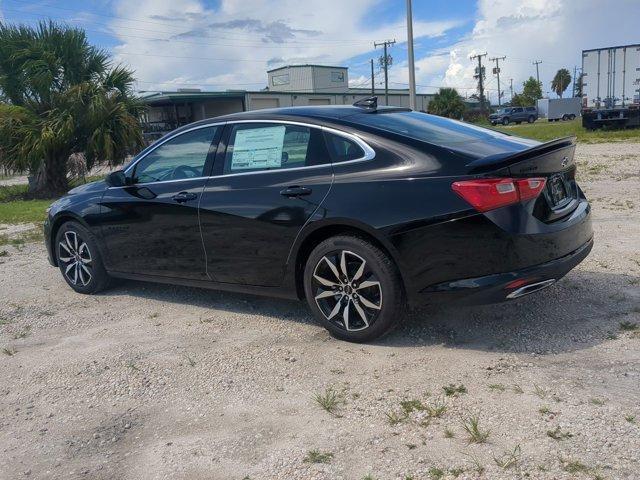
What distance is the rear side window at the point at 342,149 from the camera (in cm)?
408

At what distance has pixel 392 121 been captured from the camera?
4.42m

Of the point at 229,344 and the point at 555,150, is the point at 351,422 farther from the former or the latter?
the point at 555,150

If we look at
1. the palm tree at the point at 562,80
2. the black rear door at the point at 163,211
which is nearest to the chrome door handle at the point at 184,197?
the black rear door at the point at 163,211

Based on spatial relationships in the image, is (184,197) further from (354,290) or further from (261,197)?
(354,290)

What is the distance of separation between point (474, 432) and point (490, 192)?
1.41 m

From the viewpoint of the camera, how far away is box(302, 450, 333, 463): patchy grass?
9.16 ft

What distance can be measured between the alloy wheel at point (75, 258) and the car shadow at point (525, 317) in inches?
46.4

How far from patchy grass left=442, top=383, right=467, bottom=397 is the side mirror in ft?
11.1

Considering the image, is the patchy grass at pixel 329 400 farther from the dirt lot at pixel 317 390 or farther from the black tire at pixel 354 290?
the black tire at pixel 354 290

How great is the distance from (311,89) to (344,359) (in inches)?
2798

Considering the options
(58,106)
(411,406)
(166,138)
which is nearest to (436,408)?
(411,406)

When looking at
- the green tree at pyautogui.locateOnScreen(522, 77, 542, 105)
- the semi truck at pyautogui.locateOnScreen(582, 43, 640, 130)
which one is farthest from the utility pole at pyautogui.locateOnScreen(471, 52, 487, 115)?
the semi truck at pyautogui.locateOnScreen(582, 43, 640, 130)

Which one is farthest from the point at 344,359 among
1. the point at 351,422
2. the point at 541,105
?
the point at 541,105

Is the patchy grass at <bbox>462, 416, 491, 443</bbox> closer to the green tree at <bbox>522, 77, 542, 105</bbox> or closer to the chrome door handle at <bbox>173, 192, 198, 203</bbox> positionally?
the chrome door handle at <bbox>173, 192, 198, 203</bbox>
